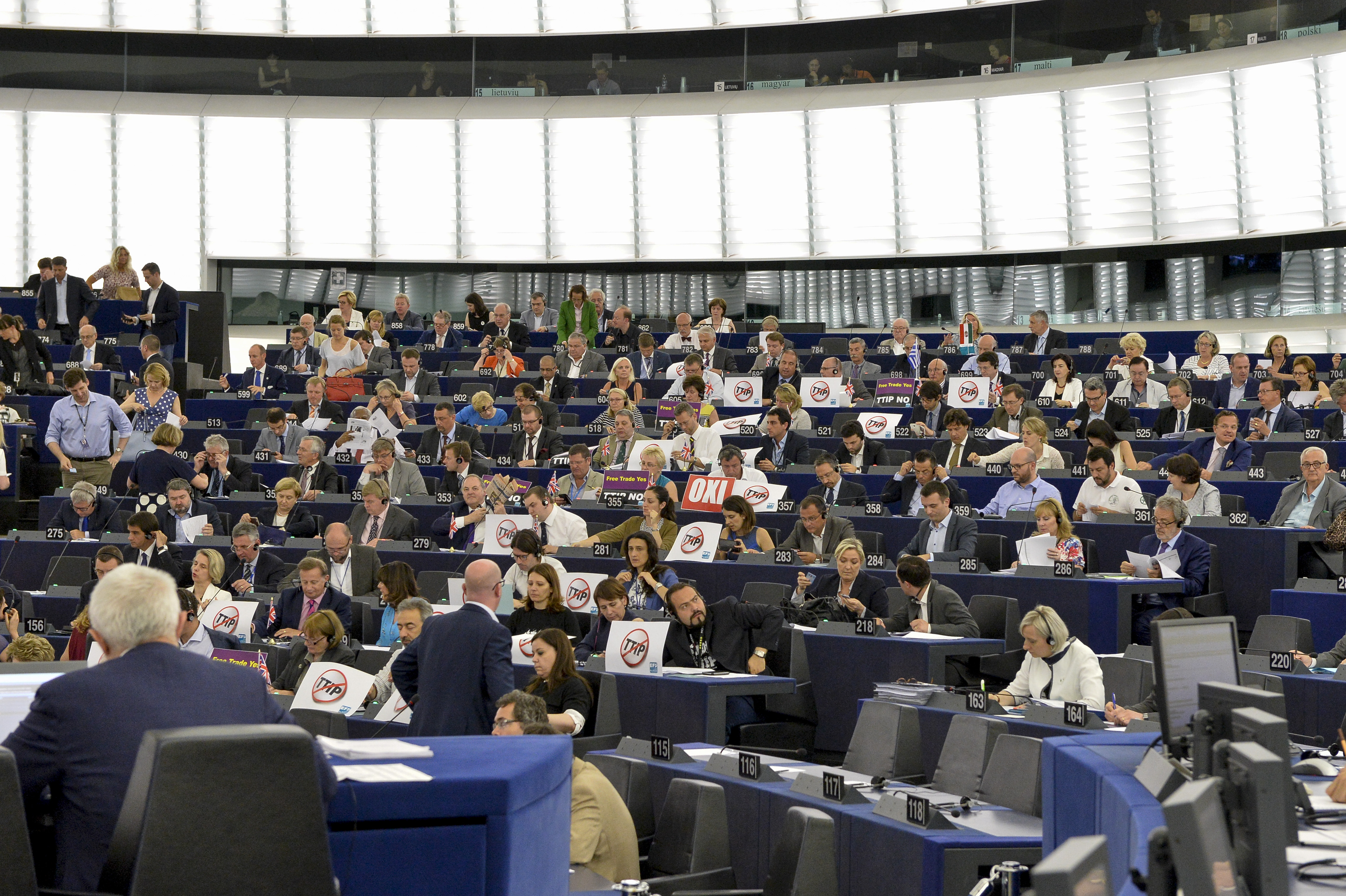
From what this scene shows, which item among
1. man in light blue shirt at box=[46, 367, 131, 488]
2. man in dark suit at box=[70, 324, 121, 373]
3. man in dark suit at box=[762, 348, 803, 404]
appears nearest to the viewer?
man in light blue shirt at box=[46, 367, 131, 488]

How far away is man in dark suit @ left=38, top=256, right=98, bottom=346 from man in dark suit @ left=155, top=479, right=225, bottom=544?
21.0ft

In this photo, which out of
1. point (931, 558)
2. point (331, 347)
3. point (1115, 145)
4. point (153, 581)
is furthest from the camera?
point (1115, 145)

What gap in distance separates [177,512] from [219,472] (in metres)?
1.00

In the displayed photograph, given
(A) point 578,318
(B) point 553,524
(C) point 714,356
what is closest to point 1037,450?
(B) point 553,524

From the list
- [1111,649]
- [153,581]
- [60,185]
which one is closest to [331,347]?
[60,185]

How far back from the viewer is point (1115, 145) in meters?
19.1

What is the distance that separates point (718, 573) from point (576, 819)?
450cm

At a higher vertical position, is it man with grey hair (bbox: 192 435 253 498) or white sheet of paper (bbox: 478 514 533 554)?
man with grey hair (bbox: 192 435 253 498)

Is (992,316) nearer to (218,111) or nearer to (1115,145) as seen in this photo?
(1115,145)

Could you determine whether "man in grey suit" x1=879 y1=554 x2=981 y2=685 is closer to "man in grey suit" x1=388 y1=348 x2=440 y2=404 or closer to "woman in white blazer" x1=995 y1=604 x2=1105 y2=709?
"woman in white blazer" x1=995 y1=604 x2=1105 y2=709

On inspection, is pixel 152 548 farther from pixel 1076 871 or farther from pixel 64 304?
pixel 1076 871

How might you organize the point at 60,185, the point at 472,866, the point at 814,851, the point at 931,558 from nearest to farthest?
the point at 472,866 < the point at 814,851 < the point at 931,558 < the point at 60,185

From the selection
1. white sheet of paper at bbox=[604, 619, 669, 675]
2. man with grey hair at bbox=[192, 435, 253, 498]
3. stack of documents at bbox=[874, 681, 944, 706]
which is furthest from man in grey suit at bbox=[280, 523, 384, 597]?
stack of documents at bbox=[874, 681, 944, 706]

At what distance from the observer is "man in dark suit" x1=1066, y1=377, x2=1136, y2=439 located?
12.0 m
